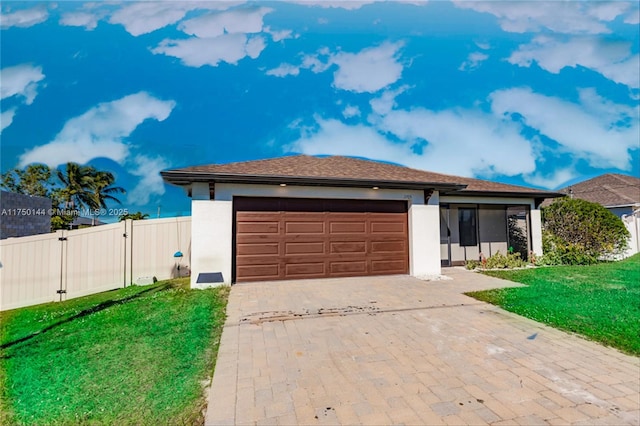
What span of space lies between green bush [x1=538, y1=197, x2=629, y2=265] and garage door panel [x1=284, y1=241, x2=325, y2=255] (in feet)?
28.0

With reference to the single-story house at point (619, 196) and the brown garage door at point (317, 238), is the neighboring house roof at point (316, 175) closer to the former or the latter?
the brown garage door at point (317, 238)

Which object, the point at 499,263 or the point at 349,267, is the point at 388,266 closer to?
the point at 349,267

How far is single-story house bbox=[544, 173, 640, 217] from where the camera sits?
15.8 metres

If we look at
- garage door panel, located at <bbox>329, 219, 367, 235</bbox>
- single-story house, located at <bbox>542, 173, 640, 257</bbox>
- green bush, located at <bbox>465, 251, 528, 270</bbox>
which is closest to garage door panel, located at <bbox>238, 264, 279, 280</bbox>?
garage door panel, located at <bbox>329, 219, 367, 235</bbox>

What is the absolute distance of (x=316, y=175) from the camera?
782 centimetres

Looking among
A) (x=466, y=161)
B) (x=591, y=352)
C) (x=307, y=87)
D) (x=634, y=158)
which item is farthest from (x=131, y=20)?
(x=634, y=158)

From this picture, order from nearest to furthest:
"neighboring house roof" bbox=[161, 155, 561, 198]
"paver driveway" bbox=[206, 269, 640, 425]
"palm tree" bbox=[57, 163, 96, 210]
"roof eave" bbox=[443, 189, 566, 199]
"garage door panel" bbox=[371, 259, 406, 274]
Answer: "paver driveway" bbox=[206, 269, 640, 425], "neighboring house roof" bbox=[161, 155, 561, 198], "garage door panel" bbox=[371, 259, 406, 274], "roof eave" bbox=[443, 189, 566, 199], "palm tree" bbox=[57, 163, 96, 210]

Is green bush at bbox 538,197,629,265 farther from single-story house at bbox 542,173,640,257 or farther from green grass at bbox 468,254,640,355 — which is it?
green grass at bbox 468,254,640,355

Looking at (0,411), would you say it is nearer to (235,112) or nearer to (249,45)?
(249,45)

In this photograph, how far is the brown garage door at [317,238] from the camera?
7.57 m

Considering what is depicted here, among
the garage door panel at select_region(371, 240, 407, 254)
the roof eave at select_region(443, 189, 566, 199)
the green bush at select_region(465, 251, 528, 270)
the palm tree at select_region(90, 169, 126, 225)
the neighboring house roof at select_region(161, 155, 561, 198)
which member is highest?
the palm tree at select_region(90, 169, 126, 225)

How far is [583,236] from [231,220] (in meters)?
13.1

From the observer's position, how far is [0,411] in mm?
2414

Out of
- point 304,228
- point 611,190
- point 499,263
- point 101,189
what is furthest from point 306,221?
point 101,189
